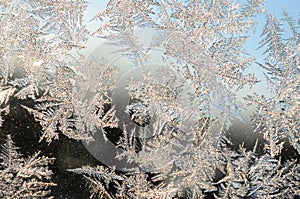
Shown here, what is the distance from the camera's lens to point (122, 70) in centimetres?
69

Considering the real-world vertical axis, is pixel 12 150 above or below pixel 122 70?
below

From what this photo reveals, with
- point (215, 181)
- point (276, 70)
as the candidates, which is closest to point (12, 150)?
point (215, 181)

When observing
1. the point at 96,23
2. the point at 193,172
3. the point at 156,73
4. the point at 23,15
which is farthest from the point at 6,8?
the point at 193,172

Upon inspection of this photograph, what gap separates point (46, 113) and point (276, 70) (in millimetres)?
345

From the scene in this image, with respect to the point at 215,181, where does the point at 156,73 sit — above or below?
above

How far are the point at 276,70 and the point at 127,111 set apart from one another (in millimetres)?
225

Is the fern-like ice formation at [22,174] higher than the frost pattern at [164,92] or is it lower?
lower

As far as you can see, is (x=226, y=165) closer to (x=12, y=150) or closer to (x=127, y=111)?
(x=127, y=111)

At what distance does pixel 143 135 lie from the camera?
69cm

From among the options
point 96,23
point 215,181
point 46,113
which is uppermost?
→ point 96,23

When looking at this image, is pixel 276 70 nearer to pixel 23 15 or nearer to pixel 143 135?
pixel 143 135

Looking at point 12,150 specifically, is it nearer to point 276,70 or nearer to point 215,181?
point 215,181

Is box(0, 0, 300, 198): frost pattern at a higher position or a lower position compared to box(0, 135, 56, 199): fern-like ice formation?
higher

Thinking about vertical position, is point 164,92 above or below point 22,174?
above
